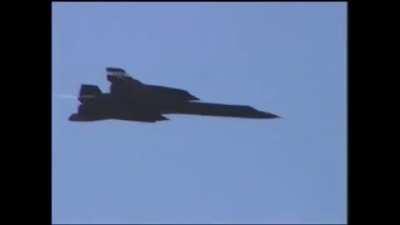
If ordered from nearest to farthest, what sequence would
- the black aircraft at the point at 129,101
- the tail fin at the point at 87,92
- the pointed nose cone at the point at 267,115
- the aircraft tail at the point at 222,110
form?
the tail fin at the point at 87,92
the black aircraft at the point at 129,101
the aircraft tail at the point at 222,110
the pointed nose cone at the point at 267,115

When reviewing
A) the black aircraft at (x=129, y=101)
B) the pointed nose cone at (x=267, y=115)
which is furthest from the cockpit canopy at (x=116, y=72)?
the pointed nose cone at (x=267, y=115)

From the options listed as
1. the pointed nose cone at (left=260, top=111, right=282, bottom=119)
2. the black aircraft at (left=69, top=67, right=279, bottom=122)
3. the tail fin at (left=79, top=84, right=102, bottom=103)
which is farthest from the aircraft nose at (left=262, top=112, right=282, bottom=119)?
the tail fin at (left=79, top=84, right=102, bottom=103)

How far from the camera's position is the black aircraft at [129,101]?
96.7ft

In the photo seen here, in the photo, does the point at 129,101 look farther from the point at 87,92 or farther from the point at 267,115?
the point at 267,115

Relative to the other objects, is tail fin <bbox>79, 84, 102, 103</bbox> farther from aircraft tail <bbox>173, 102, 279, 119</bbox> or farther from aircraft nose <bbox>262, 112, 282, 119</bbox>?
aircraft nose <bbox>262, 112, 282, 119</bbox>

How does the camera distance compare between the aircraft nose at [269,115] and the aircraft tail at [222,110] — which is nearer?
the aircraft tail at [222,110]

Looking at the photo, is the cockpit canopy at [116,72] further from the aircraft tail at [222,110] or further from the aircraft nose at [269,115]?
the aircraft nose at [269,115]

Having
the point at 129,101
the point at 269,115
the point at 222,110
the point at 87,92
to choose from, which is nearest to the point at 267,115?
the point at 269,115

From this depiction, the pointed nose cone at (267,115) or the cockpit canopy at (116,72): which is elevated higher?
the cockpit canopy at (116,72)

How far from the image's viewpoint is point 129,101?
2991cm

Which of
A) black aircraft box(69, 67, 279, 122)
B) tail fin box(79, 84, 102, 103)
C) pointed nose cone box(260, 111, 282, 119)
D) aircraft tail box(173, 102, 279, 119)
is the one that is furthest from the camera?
pointed nose cone box(260, 111, 282, 119)

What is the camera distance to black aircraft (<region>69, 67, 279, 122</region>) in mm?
29484
